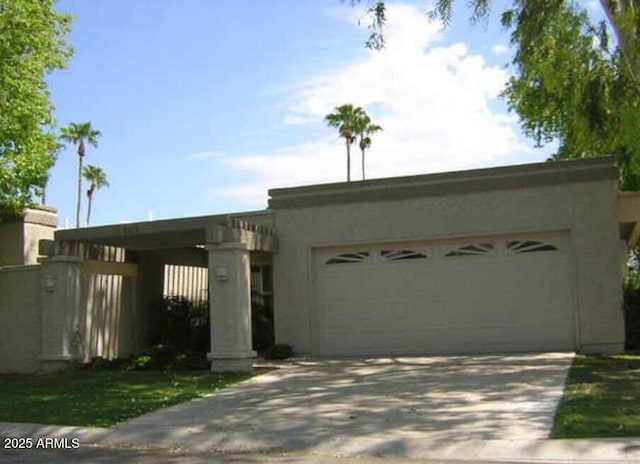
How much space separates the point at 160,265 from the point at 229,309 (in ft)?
19.0

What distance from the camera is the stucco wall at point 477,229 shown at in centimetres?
1505

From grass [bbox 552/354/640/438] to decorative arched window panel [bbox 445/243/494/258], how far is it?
3.17 metres

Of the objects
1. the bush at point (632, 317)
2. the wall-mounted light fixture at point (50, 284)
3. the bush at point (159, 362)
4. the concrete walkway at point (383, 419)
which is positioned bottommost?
the concrete walkway at point (383, 419)

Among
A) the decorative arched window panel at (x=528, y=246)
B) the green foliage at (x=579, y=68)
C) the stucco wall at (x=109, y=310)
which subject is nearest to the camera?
the green foliage at (x=579, y=68)

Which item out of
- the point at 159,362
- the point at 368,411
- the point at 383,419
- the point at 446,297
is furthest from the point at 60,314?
the point at 383,419

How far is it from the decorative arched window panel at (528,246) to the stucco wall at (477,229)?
32 cm

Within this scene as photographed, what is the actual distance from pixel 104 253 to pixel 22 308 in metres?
2.08

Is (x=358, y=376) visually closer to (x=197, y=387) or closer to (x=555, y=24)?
(x=197, y=387)

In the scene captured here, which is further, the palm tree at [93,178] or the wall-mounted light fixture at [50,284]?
the palm tree at [93,178]

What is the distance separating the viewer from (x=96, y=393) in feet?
40.6

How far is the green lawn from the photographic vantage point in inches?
415

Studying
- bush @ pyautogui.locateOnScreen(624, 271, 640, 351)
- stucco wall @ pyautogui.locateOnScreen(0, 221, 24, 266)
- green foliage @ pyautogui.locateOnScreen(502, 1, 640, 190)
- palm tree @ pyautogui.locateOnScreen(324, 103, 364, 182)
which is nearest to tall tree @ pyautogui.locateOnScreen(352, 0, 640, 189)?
green foliage @ pyautogui.locateOnScreen(502, 1, 640, 190)

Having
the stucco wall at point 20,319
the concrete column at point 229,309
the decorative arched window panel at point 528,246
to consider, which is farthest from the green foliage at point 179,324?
the decorative arched window panel at point 528,246

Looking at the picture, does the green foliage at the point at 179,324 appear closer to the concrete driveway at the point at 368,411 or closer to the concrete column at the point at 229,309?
the concrete column at the point at 229,309
